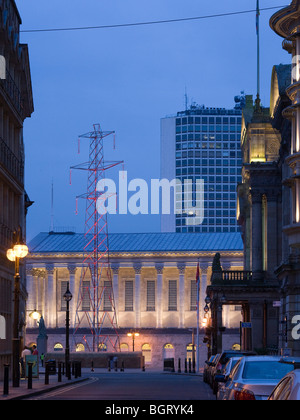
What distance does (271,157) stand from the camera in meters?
78.2

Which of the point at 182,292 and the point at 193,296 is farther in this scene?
the point at 193,296

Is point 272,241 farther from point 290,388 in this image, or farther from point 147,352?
point 147,352

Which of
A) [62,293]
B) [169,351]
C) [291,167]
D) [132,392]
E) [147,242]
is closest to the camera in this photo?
[132,392]

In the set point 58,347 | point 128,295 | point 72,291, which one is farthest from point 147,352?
point 72,291

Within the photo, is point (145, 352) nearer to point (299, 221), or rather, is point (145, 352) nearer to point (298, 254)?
point (298, 254)

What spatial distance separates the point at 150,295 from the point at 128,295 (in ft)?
11.2

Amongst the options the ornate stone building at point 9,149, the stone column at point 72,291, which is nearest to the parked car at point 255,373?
the ornate stone building at point 9,149

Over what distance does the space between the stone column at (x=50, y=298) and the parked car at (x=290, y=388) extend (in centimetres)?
14980

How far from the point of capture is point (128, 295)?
6447 inches

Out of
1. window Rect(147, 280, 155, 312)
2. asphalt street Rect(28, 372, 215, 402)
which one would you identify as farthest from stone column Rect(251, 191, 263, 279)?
window Rect(147, 280, 155, 312)

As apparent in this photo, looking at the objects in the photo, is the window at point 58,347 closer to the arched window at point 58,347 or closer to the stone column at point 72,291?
the arched window at point 58,347

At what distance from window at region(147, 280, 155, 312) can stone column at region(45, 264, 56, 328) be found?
14465mm
